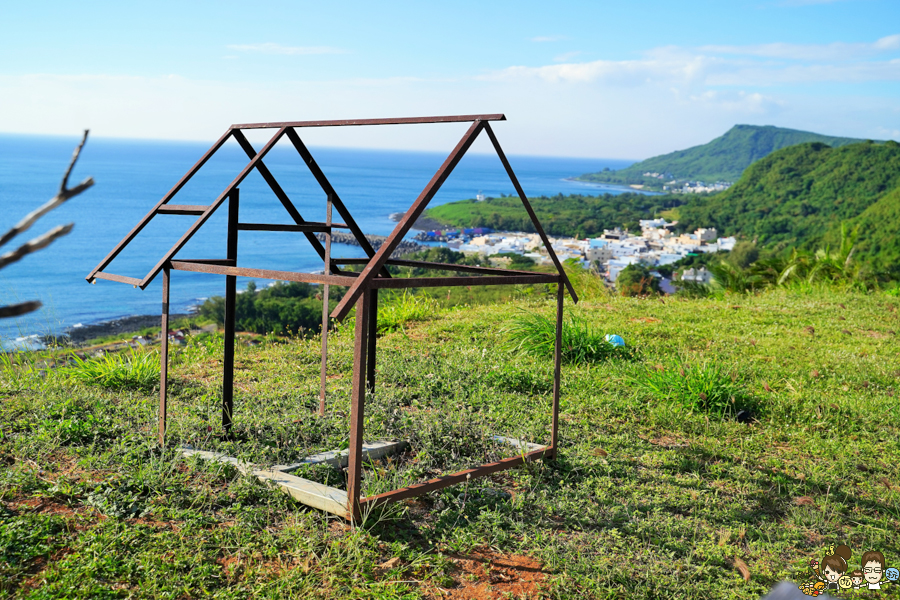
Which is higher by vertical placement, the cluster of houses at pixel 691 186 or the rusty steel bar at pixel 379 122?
the cluster of houses at pixel 691 186

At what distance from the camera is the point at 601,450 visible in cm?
407

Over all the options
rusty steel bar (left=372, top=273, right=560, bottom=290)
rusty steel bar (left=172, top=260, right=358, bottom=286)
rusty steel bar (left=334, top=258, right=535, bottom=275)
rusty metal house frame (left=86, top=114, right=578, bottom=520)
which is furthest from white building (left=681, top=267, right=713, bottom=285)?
rusty steel bar (left=172, top=260, right=358, bottom=286)

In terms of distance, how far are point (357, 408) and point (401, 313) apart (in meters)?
5.65

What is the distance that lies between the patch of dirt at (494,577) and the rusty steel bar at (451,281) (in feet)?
3.99

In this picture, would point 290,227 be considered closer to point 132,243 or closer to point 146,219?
point 146,219

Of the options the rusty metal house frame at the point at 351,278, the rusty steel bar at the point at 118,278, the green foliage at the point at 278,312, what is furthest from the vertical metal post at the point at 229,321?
the green foliage at the point at 278,312

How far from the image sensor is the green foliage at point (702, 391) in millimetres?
4980

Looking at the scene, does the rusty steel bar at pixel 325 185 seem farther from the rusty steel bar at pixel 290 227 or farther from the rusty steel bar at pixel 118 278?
the rusty steel bar at pixel 118 278

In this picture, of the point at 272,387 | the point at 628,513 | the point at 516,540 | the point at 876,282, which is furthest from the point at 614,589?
the point at 876,282

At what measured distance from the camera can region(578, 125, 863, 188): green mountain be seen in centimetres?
8181

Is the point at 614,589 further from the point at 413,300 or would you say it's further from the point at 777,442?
the point at 413,300

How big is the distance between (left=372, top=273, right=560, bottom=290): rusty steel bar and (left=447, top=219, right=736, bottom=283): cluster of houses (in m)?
17.6

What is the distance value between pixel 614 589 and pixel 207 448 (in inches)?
92.7

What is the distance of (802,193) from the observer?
37438mm
